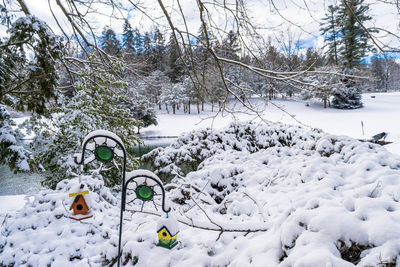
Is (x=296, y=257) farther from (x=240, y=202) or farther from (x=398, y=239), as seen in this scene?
(x=240, y=202)

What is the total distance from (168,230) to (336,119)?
23.2 metres

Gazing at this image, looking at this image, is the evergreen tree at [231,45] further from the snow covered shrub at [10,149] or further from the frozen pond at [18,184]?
the frozen pond at [18,184]

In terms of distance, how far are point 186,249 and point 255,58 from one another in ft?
7.41

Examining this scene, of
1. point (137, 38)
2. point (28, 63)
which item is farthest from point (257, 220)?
point (28, 63)

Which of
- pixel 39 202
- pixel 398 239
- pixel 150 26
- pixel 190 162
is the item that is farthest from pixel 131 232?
pixel 190 162

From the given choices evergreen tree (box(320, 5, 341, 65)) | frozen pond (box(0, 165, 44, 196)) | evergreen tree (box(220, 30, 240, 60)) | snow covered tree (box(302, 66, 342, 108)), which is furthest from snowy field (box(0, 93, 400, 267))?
frozen pond (box(0, 165, 44, 196))

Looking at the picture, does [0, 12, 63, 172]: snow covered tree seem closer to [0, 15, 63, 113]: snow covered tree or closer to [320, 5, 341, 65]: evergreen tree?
[0, 15, 63, 113]: snow covered tree

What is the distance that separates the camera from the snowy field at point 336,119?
1672 cm

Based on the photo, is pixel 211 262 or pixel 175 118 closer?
pixel 211 262

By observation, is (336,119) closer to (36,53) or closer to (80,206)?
(36,53)

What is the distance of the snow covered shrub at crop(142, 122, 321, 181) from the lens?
6.63 metres

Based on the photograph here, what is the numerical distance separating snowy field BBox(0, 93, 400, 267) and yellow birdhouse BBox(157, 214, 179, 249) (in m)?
0.20

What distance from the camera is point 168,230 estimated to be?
197 centimetres

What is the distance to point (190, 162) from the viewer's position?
674 centimetres
